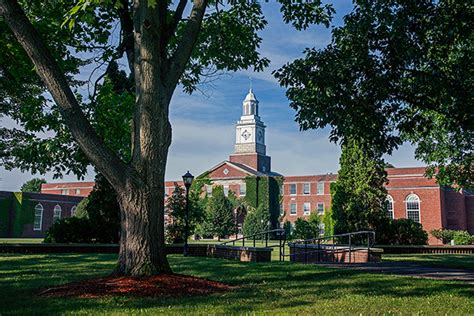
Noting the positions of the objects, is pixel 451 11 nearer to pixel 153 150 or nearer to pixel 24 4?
pixel 153 150

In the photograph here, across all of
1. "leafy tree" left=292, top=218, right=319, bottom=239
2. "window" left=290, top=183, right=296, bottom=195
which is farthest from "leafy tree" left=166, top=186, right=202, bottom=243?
"window" left=290, top=183, right=296, bottom=195

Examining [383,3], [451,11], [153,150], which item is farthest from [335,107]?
[153,150]

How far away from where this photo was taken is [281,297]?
279 inches

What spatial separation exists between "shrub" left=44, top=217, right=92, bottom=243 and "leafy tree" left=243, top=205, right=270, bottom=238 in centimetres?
4226

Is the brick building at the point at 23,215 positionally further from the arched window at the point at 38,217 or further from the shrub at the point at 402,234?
the shrub at the point at 402,234

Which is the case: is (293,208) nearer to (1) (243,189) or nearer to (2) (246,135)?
(1) (243,189)

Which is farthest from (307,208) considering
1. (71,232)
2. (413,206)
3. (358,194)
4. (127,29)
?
(127,29)

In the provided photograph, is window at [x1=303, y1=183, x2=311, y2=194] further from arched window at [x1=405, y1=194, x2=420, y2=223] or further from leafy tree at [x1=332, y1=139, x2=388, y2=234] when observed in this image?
leafy tree at [x1=332, y1=139, x2=388, y2=234]

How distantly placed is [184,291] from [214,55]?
707cm

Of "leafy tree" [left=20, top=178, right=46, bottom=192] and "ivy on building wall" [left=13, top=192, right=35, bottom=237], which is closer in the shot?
"ivy on building wall" [left=13, top=192, right=35, bottom=237]

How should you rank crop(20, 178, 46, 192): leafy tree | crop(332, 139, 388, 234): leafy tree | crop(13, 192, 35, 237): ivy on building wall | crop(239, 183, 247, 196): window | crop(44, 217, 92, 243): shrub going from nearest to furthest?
crop(44, 217, 92, 243): shrub → crop(332, 139, 388, 234): leafy tree → crop(13, 192, 35, 237): ivy on building wall → crop(239, 183, 247, 196): window → crop(20, 178, 46, 192): leafy tree

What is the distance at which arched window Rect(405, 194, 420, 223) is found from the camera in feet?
174

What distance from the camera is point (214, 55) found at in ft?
41.8

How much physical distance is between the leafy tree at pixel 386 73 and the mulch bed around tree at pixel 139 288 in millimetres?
4185
